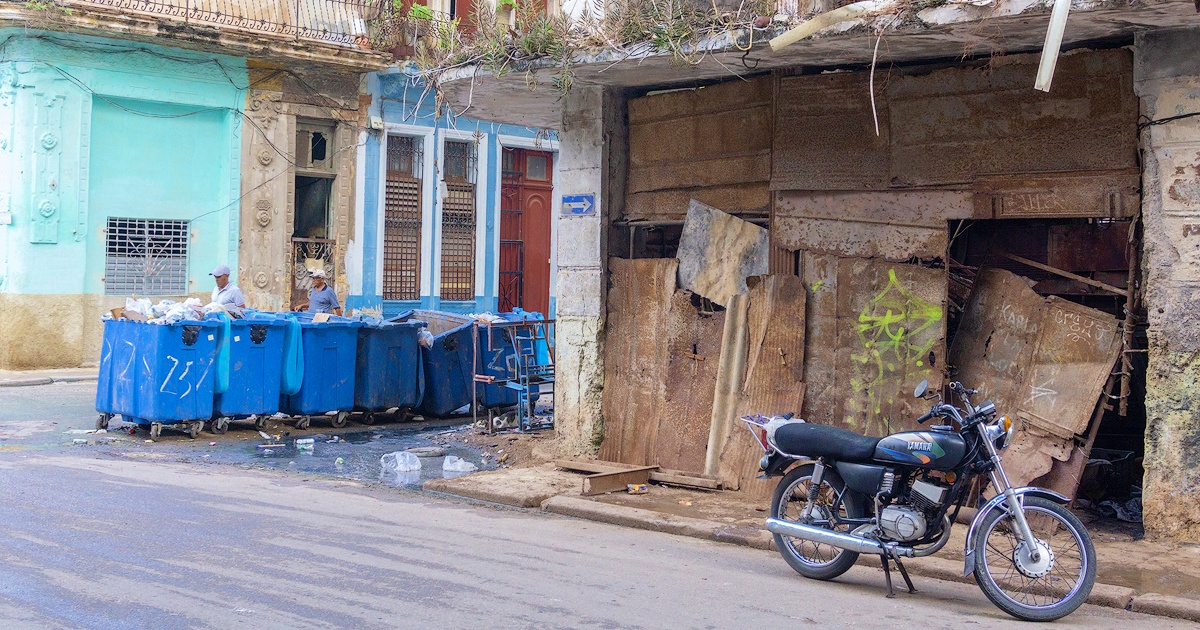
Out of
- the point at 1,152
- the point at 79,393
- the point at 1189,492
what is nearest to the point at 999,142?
the point at 1189,492

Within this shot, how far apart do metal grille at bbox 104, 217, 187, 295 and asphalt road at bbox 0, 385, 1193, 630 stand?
10452 mm

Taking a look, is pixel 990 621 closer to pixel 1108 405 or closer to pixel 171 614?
pixel 1108 405

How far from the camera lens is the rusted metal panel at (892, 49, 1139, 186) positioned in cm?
784

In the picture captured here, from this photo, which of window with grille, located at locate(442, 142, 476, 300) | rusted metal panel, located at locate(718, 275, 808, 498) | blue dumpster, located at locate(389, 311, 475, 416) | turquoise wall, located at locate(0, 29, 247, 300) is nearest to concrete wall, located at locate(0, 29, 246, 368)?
turquoise wall, located at locate(0, 29, 247, 300)

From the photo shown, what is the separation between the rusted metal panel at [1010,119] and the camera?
7836 millimetres

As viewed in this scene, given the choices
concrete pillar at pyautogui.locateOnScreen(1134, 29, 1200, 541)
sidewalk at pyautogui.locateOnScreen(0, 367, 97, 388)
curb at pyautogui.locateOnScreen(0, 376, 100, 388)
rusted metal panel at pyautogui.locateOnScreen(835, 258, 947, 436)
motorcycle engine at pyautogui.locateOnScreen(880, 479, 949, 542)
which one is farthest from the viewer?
sidewalk at pyautogui.locateOnScreen(0, 367, 97, 388)

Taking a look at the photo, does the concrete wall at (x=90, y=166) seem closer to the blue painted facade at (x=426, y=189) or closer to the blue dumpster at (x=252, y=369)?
the blue painted facade at (x=426, y=189)

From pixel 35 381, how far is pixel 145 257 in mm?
3150

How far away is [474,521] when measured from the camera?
8.12 meters

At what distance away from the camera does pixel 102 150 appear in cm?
1847

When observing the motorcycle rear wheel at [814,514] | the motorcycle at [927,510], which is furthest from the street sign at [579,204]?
the motorcycle rear wheel at [814,514]

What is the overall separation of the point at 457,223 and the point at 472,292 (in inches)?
56.9

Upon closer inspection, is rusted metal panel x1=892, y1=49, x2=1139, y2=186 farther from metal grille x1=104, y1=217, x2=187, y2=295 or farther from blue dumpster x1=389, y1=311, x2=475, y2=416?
metal grille x1=104, y1=217, x2=187, y2=295

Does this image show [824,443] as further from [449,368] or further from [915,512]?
[449,368]
